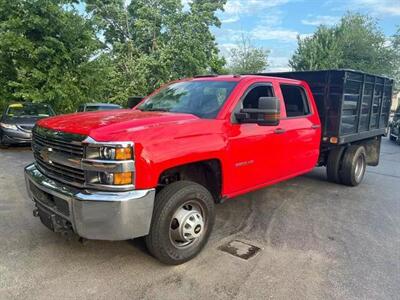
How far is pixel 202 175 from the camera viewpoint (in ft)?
13.1

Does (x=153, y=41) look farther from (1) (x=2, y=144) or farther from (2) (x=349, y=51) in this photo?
(2) (x=349, y=51)

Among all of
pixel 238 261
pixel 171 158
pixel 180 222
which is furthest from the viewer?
pixel 238 261

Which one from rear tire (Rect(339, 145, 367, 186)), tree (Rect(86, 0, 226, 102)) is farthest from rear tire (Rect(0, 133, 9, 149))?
tree (Rect(86, 0, 226, 102))

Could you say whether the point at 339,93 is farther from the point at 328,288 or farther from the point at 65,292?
the point at 65,292

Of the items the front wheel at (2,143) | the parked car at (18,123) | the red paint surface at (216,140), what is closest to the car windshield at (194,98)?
the red paint surface at (216,140)

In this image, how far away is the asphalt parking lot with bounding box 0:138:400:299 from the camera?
3.06 m

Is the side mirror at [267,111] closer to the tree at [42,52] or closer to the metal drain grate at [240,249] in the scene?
the metal drain grate at [240,249]

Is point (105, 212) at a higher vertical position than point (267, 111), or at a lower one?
lower

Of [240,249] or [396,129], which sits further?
[396,129]

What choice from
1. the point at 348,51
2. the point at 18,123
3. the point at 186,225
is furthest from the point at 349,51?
the point at 186,225

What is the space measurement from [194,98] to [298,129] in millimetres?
1704

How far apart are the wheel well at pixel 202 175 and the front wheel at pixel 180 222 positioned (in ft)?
0.76

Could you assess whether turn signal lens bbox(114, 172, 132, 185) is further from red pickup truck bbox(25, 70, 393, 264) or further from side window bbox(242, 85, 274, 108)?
side window bbox(242, 85, 274, 108)

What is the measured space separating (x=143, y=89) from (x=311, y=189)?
1754cm
